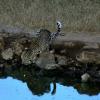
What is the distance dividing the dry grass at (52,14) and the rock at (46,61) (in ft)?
4.12

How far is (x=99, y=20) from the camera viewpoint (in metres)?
11.1

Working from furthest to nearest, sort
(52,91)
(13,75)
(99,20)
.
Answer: (99,20) < (13,75) < (52,91)

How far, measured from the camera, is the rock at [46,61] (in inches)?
393

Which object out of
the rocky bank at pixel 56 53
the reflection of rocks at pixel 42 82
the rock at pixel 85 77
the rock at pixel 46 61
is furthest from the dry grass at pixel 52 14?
the rock at pixel 85 77

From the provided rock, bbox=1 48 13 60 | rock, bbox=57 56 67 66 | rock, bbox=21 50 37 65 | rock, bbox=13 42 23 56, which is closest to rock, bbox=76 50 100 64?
rock, bbox=57 56 67 66

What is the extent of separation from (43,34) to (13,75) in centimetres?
112

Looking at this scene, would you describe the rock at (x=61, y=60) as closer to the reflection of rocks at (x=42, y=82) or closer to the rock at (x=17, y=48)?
the reflection of rocks at (x=42, y=82)

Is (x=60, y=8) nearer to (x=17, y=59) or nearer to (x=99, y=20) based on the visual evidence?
(x=99, y=20)

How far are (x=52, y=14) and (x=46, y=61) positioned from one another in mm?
1854

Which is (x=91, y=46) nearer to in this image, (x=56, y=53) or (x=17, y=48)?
(x=56, y=53)

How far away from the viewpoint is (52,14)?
37.9ft

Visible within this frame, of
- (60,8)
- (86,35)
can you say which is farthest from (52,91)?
(60,8)

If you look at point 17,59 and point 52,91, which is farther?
point 17,59

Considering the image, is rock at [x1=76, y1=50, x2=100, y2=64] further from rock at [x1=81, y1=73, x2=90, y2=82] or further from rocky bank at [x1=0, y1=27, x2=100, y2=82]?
rock at [x1=81, y1=73, x2=90, y2=82]
